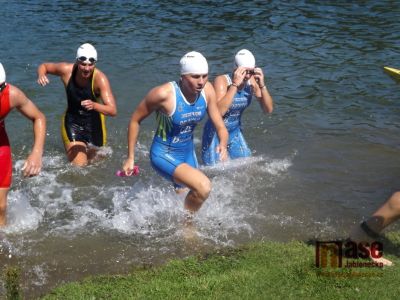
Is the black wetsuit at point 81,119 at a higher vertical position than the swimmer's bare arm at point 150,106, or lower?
lower

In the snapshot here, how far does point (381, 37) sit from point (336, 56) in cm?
237

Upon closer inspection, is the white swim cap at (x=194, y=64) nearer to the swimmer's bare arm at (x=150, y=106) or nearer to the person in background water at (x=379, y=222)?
the swimmer's bare arm at (x=150, y=106)

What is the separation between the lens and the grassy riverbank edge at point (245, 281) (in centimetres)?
541

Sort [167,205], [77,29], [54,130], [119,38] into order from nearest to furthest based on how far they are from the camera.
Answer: [167,205], [54,130], [119,38], [77,29]

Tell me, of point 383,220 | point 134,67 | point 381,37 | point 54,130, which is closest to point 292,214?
point 383,220

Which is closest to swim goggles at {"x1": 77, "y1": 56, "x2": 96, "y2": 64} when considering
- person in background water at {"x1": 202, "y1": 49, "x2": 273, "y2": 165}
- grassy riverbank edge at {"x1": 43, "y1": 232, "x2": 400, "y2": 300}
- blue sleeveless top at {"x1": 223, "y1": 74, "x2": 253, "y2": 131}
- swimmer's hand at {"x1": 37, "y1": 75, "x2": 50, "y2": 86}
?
swimmer's hand at {"x1": 37, "y1": 75, "x2": 50, "y2": 86}

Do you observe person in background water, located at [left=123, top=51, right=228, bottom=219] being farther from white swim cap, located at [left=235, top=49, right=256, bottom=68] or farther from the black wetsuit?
the black wetsuit

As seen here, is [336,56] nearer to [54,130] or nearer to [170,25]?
[170,25]

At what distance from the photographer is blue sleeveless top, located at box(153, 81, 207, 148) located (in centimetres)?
702

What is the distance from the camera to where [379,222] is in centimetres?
576

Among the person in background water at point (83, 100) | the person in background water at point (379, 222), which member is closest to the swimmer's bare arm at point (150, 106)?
the person in background water at point (83, 100)

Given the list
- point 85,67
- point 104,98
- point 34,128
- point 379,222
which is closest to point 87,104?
point 104,98

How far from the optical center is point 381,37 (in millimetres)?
17656

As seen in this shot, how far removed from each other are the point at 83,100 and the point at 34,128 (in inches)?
97.6
